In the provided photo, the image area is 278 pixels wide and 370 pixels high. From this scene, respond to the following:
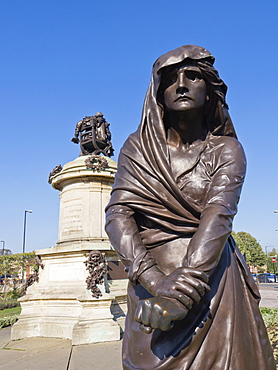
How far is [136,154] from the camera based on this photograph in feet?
7.30

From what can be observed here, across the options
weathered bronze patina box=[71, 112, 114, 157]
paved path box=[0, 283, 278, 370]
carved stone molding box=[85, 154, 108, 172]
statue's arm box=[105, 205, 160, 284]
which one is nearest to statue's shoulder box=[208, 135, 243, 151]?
statue's arm box=[105, 205, 160, 284]

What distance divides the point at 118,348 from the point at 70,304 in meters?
1.97

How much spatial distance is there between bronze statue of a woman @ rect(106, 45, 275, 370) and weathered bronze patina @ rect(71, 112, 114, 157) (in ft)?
29.1

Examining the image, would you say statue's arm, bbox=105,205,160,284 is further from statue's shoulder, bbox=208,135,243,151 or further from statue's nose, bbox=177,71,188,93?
statue's nose, bbox=177,71,188,93

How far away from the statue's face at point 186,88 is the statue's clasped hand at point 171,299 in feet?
3.30

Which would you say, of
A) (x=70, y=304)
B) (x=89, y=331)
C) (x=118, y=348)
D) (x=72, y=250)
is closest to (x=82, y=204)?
(x=72, y=250)

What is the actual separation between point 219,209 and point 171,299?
57 cm

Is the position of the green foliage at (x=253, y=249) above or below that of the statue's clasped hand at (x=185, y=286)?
above

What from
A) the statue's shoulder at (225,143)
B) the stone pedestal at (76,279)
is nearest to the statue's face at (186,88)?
the statue's shoulder at (225,143)

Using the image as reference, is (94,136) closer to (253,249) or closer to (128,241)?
(128,241)

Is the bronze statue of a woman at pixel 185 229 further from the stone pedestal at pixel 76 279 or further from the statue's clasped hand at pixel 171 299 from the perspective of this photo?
the stone pedestal at pixel 76 279

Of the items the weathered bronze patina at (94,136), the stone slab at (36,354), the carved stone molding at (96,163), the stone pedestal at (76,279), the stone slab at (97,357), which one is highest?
the weathered bronze patina at (94,136)

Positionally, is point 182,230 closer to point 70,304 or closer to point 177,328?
point 177,328

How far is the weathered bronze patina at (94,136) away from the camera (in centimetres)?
1108
